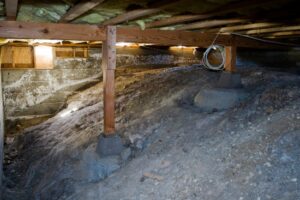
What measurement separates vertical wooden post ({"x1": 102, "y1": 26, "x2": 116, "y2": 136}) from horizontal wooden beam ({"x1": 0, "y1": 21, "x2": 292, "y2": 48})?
7 cm

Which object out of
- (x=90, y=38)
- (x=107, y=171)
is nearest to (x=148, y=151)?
(x=107, y=171)

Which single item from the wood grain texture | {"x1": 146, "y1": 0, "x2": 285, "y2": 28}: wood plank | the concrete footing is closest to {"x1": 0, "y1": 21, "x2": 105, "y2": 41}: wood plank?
{"x1": 146, "y1": 0, "x2": 285, "y2": 28}: wood plank

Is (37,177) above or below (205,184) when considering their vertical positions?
below

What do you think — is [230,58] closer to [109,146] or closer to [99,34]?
[99,34]

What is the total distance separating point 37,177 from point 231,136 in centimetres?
294

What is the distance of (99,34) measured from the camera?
342 centimetres

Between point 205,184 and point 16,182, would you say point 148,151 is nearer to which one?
point 205,184

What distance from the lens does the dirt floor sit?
2.63 metres

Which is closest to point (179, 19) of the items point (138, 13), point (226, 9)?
point (138, 13)

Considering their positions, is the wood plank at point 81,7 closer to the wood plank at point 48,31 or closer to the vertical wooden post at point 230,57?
the wood plank at point 48,31

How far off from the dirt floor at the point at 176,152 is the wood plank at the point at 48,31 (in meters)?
1.58

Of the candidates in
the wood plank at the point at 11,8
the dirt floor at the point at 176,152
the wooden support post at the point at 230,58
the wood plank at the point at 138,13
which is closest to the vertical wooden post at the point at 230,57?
the wooden support post at the point at 230,58

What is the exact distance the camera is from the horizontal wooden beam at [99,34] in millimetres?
2987

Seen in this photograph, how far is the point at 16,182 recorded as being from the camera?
14.8ft
